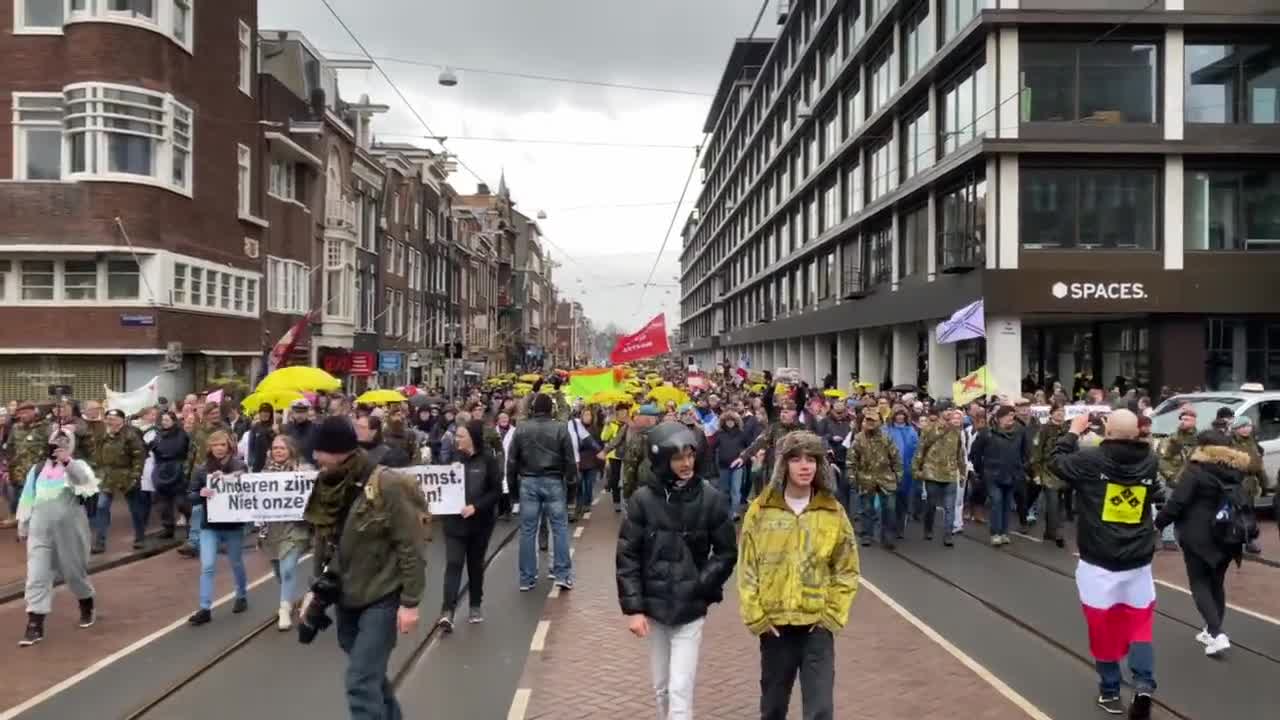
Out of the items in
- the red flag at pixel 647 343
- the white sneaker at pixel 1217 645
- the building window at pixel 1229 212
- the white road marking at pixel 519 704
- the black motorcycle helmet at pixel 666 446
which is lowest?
the white road marking at pixel 519 704

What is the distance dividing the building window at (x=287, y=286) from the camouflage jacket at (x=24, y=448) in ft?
57.2

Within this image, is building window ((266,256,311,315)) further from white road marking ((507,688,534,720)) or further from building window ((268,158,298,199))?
white road marking ((507,688,534,720))

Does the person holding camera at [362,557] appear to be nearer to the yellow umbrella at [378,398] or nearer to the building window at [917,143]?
the yellow umbrella at [378,398]

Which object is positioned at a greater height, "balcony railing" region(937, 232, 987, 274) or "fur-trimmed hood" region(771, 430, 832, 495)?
"balcony railing" region(937, 232, 987, 274)

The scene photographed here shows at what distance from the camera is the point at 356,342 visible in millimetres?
40219

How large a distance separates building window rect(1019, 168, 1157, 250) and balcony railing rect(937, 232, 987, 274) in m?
1.12

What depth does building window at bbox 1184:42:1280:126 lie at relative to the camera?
24719mm

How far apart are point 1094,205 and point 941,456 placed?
50.4 ft

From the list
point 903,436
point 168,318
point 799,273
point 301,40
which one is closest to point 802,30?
point 799,273

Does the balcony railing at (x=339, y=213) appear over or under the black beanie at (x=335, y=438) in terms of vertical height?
over

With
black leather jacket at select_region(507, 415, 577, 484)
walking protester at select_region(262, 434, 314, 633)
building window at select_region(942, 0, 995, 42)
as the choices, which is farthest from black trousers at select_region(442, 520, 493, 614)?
building window at select_region(942, 0, 995, 42)

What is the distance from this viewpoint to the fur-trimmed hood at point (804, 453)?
15.6ft

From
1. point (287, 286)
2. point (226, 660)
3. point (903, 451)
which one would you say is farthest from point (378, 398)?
point (287, 286)

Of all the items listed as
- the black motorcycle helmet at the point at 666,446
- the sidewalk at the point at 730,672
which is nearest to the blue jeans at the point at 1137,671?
the sidewalk at the point at 730,672
